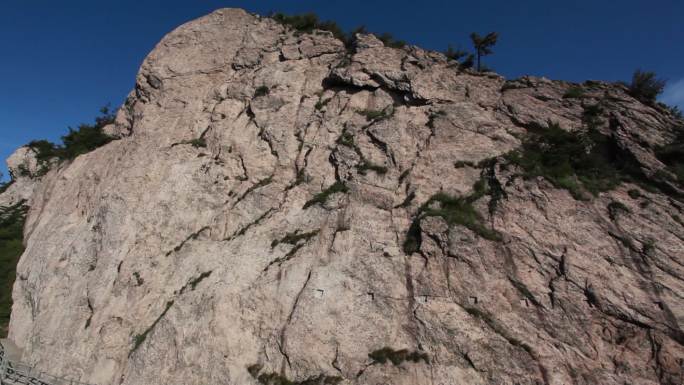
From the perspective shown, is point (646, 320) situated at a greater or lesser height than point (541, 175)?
lesser

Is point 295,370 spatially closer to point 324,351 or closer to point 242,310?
point 324,351

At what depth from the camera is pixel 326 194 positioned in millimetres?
16406

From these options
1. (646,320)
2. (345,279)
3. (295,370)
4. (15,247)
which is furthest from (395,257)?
(15,247)

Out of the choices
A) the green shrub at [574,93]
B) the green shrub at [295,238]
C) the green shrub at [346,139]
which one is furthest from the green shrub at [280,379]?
the green shrub at [574,93]

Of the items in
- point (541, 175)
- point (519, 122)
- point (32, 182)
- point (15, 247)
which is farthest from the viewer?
point (32, 182)

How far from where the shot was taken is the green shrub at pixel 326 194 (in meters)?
16.2

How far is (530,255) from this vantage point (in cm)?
1302

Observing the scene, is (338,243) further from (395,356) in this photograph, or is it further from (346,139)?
(346,139)

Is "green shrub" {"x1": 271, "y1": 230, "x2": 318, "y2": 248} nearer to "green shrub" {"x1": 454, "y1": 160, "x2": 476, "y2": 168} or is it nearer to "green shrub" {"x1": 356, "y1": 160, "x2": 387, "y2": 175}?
"green shrub" {"x1": 356, "y1": 160, "x2": 387, "y2": 175}

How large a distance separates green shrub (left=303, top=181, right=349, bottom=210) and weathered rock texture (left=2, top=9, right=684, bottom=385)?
273 millimetres

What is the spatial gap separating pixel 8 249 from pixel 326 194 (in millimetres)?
25797

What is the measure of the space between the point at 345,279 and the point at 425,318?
10.3 feet

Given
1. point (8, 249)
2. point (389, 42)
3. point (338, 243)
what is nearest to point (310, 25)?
point (389, 42)

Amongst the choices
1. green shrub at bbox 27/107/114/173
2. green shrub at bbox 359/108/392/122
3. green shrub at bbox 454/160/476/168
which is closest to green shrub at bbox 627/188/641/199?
green shrub at bbox 454/160/476/168
